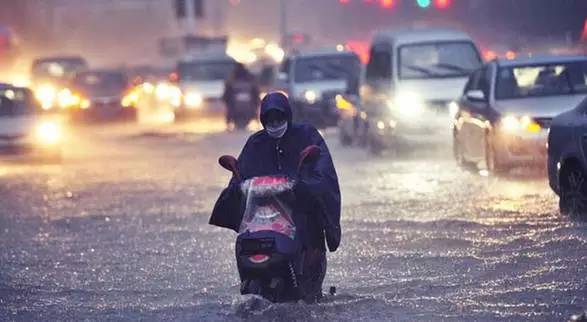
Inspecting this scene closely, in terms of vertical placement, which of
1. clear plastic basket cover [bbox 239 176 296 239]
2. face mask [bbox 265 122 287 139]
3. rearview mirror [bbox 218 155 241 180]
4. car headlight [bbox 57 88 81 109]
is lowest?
car headlight [bbox 57 88 81 109]

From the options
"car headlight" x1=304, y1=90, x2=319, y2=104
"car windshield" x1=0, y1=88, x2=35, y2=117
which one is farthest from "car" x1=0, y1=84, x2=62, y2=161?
"car headlight" x1=304, y1=90, x2=319, y2=104

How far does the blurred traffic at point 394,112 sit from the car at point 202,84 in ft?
0.13

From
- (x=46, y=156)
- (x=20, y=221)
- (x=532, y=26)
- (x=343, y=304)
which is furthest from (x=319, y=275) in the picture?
(x=532, y=26)

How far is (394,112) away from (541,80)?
143 inches

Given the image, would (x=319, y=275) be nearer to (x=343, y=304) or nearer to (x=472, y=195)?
(x=343, y=304)

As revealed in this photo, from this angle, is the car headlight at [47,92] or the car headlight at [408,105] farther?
the car headlight at [47,92]

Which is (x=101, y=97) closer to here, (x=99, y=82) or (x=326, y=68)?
(x=99, y=82)

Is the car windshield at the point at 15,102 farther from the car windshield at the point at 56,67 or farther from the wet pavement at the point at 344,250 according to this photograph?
the car windshield at the point at 56,67

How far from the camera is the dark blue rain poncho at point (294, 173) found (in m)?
9.70

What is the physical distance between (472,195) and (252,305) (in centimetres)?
782

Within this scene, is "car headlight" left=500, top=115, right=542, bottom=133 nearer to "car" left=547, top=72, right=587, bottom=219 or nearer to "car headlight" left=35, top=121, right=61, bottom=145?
"car" left=547, top=72, right=587, bottom=219

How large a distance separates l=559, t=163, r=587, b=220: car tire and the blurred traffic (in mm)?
17

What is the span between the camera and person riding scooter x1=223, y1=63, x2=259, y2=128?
3506cm

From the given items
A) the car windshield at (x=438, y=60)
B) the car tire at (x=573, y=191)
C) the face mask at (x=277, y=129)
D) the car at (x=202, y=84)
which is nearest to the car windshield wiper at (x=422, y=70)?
the car windshield at (x=438, y=60)
